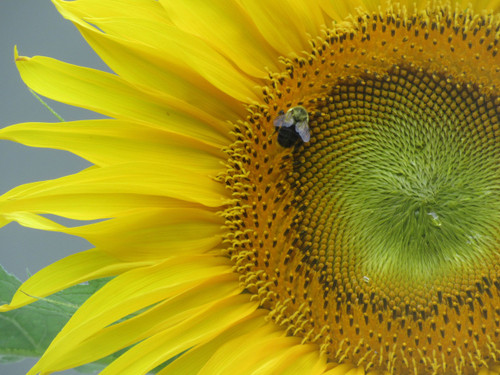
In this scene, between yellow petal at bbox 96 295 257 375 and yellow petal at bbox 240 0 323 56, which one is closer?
yellow petal at bbox 96 295 257 375

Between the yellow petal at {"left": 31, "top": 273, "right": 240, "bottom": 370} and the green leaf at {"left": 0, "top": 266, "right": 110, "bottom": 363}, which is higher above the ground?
the green leaf at {"left": 0, "top": 266, "right": 110, "bottom": 363}

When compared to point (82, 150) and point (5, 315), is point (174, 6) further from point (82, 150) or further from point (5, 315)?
point (5, 315)

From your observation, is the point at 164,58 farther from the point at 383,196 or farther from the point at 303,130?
the point at 383,196

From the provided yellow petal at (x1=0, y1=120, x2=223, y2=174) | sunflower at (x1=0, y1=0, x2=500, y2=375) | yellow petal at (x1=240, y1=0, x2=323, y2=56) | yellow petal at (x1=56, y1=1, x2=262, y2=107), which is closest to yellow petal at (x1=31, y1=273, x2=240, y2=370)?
sunflower at (x1=0, y1=0, x2=500, y2=375)

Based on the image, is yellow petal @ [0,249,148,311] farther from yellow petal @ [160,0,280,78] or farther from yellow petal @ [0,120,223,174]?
yellow petal @ [160,0,280,78]

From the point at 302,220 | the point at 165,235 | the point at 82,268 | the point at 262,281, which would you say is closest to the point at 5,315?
the point at 82,268

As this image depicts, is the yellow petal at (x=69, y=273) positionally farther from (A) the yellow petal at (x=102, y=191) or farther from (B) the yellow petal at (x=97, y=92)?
(B) the yellow petal at (x=97, y=92)
